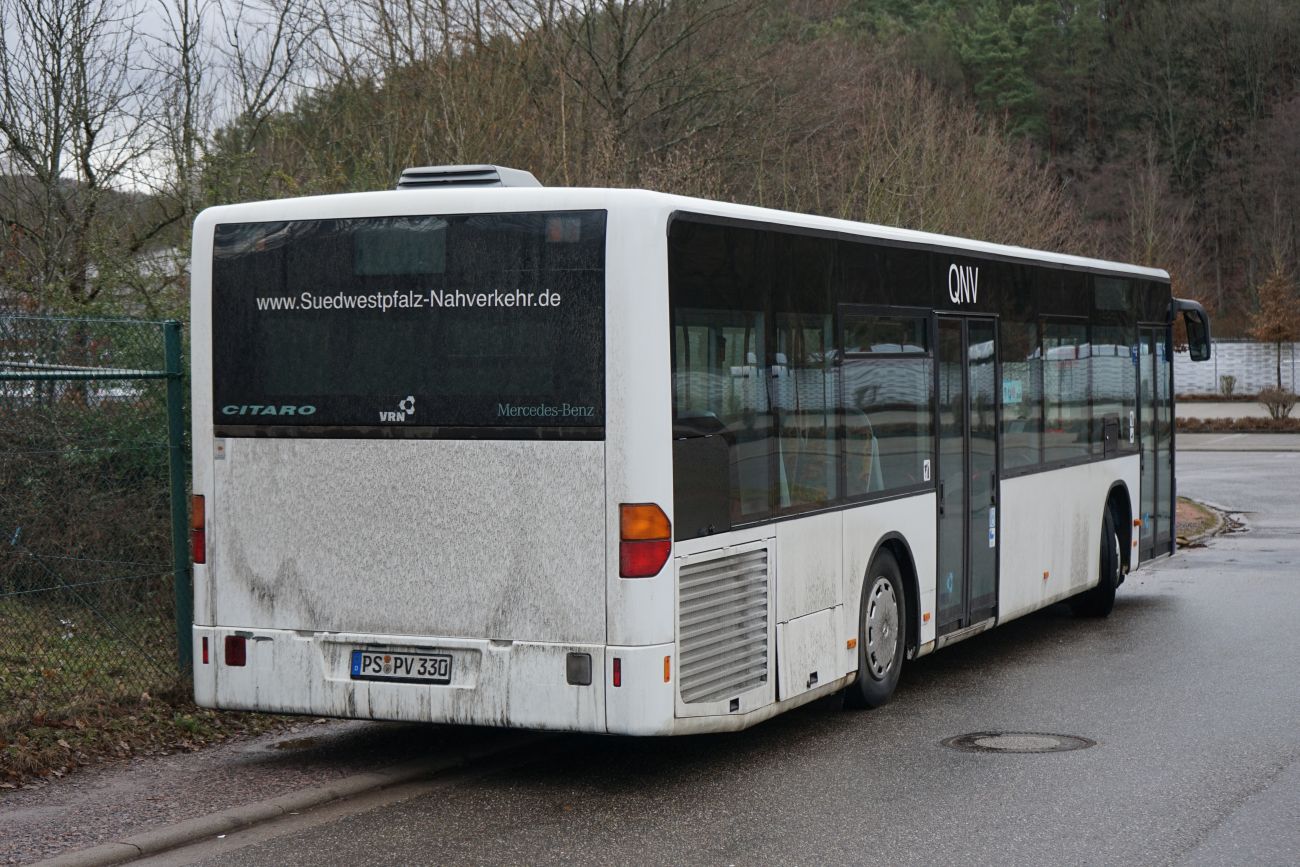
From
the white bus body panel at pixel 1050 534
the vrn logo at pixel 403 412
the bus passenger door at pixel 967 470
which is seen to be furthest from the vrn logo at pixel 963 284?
the vrn logo at pixel 403 412

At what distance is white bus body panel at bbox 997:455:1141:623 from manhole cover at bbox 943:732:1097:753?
103 inches

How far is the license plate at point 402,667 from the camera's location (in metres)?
7.80

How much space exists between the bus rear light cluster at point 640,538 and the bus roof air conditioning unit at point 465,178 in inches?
68.0

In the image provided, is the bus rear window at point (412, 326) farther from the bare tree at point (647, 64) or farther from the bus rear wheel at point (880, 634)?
the bare tree at point (647, 64)

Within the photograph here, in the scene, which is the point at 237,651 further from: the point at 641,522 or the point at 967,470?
the point at 967,470

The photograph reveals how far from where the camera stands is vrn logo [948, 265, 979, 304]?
35.9 feet

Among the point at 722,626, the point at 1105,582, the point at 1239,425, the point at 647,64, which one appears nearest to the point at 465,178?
the point at 722,626

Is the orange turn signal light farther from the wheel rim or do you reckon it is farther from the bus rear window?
the wheel rim

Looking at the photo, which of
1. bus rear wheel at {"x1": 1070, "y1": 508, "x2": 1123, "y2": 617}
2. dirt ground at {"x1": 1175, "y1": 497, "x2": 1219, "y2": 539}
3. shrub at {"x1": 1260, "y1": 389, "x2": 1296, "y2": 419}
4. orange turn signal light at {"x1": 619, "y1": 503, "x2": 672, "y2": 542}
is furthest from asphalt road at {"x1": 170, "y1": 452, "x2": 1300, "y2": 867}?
shrub at {"x1": 1260, "y1": 389, "x2": 1296, "y2": 419}

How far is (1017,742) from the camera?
898 cm

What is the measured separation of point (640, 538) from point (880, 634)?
289 cm

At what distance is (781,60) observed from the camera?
33000 mm

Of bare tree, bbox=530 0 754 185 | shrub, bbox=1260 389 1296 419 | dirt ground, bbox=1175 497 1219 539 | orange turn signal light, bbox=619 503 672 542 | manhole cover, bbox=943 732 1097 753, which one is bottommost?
dirt ground, bbox=1175 497 1219 539

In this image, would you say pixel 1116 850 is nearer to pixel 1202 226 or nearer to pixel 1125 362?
pixel 1125 362
